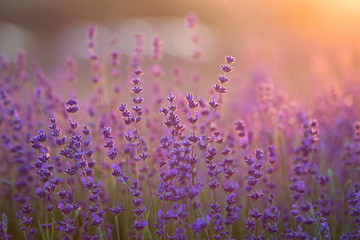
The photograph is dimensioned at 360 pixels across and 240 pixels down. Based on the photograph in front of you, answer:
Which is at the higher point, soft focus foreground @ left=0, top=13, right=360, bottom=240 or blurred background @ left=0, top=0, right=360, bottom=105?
blurred background @ left=0, top=0, right=360, bottom=105

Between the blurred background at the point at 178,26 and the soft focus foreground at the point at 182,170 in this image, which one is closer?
the soft focus foreground at the point at 182,170

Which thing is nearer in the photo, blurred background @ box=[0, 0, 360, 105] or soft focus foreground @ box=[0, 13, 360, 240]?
soft focus foreground @ box=[0, 13, 360, 240]

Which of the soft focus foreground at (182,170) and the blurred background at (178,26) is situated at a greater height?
the blurred background at (178,26)

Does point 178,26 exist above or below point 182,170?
above

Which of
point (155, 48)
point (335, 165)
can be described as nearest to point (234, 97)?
point (155, 48)

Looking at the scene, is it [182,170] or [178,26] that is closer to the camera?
[182,170]
